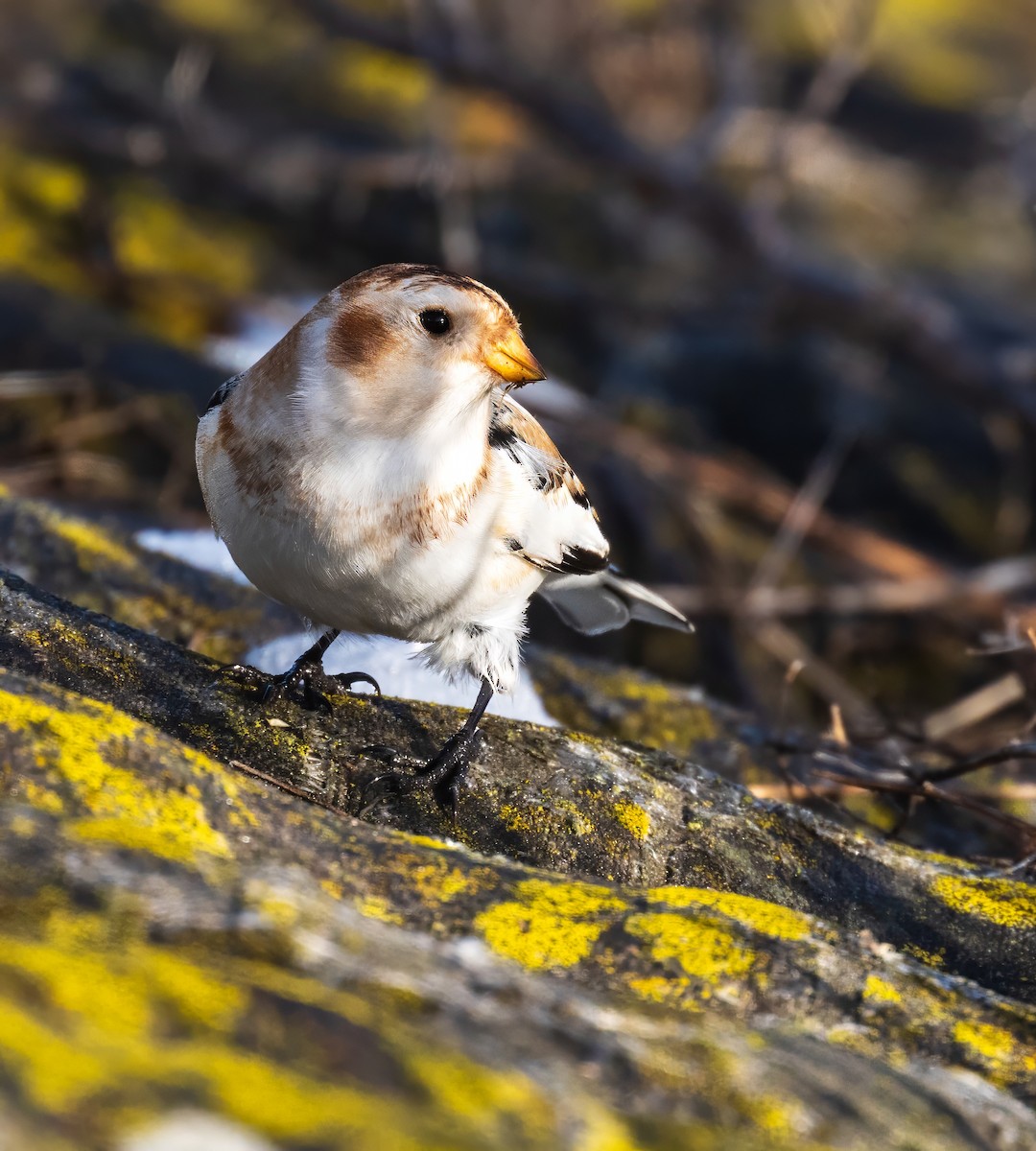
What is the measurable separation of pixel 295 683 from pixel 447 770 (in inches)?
19.5

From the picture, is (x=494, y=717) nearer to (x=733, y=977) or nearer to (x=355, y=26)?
(x=733, y=977)

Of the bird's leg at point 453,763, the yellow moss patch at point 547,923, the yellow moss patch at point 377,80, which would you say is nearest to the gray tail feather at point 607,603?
the bird's leg at point 453,763

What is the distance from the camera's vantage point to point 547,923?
2221 millimetres

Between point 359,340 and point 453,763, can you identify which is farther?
point 359,340

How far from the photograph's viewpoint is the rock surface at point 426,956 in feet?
5.13

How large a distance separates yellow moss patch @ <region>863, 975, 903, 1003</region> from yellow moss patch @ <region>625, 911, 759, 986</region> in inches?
7.7

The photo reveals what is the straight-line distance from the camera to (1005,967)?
276 cm

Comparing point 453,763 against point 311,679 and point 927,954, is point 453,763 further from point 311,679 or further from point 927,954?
point 927,954

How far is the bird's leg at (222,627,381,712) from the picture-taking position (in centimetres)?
318

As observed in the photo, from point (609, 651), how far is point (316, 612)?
362 centimetres

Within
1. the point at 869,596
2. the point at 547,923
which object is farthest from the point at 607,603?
the point at 869,596

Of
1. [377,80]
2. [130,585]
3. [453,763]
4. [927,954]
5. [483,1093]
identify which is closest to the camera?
[483,1093]

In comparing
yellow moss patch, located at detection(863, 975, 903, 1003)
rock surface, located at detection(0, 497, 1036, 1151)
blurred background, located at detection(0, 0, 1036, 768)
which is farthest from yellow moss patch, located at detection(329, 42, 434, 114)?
yellow moss patch, located at detection(863, 975, 903, 1003)

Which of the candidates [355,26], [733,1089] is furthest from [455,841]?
[355,26]
